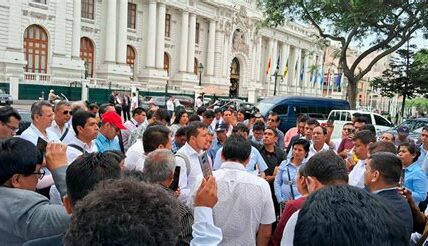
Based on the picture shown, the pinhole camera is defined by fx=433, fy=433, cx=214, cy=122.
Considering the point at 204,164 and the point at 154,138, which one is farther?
the point at 154,138

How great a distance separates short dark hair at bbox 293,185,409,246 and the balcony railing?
3356 centimetres

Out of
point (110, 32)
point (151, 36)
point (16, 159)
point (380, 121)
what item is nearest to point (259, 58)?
point (151, 36)

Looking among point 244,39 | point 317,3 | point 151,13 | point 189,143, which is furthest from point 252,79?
point 189,143

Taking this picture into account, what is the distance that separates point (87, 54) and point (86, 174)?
1514 inches

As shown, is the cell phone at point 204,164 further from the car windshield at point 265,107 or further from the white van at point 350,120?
the car windshield at point 265,107

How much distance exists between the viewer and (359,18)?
1842cm

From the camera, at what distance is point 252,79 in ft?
197

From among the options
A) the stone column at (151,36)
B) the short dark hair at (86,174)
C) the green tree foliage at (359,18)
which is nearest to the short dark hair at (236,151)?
the short dark hair at (86,174)

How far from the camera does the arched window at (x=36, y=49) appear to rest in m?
34.3

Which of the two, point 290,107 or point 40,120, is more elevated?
point 40,120

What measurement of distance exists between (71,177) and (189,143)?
283cm

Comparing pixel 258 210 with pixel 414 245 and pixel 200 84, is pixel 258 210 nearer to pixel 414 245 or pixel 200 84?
pixel 414 245

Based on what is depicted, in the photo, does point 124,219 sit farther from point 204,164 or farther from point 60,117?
point 60,117

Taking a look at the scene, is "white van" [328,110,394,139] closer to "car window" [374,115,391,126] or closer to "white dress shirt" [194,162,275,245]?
"car window" [374,115,391,126]
